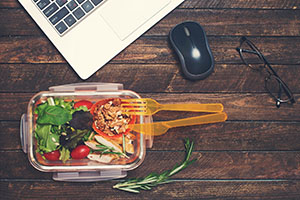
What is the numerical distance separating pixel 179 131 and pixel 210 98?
136 mm

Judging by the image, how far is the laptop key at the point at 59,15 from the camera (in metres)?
0.78

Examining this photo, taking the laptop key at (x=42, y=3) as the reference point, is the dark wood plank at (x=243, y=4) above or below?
above

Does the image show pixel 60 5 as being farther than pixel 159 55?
No

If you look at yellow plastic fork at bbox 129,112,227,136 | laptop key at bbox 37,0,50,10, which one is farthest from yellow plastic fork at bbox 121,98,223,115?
laptop key at bbox 37,0,50,10

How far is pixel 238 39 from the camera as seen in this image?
0.89m

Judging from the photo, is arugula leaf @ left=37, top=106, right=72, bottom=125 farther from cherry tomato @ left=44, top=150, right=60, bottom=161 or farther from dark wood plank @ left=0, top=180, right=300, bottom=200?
dark wood plank @ left=0, top=180, right=300, bottom=200

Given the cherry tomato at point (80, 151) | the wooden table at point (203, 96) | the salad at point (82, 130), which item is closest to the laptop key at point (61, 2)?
the wooden table at point (203, 96)

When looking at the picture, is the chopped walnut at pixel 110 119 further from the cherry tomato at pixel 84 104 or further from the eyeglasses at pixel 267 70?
the eyeglasses at pixel 267 70

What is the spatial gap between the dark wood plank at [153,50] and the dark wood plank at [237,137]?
0.64ft

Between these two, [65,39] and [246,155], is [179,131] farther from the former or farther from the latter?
[65,39]

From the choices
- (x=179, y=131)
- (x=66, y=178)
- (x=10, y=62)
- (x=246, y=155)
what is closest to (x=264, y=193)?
(x=246, y=155)

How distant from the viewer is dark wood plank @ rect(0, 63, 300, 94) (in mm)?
881

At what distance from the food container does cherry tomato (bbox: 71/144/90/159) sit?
4 cm

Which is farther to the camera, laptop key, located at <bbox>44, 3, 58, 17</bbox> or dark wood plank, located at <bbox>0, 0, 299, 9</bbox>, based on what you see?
dark wood plank, located at <bbox>0, 0, 299, 9</bbox>
